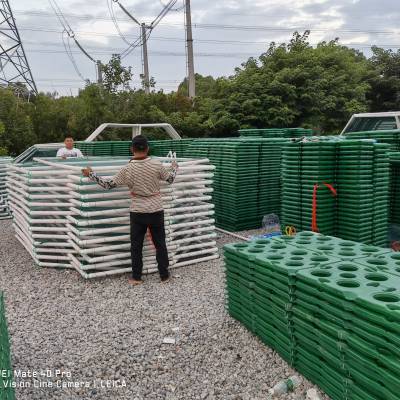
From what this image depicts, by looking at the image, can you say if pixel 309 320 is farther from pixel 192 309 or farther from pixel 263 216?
pixel 263 216

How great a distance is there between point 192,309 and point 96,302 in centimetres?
130

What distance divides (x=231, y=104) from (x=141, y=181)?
1633 centimetres

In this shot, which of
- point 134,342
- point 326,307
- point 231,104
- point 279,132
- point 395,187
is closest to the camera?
point 326,307

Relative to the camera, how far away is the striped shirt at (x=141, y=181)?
5.76 meters

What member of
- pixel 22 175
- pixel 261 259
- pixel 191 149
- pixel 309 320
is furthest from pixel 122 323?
pixel 191 149

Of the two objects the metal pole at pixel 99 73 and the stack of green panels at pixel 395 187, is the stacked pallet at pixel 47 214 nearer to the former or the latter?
the stack of green panels at pixel 395 187

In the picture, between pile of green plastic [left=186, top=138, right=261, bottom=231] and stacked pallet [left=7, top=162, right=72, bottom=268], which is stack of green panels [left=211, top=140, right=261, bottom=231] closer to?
pile of green plastic [left=186, top=138, right=261, bottom=231]

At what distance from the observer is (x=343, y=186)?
6695 millimetres

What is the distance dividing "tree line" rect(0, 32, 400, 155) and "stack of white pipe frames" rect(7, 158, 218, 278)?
14.3 metres

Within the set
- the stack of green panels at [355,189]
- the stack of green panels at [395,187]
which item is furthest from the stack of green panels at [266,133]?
the stack of green panels at [355,189]

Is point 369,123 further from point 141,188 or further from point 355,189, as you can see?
point 141,188

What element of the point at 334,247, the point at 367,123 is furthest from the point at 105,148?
the point at 334,247

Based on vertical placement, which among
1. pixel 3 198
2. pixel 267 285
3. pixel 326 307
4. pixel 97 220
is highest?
pixel 97 220

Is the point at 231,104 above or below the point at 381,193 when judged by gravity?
above
